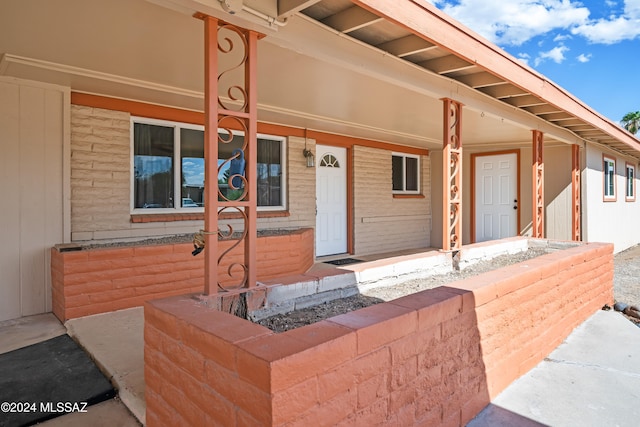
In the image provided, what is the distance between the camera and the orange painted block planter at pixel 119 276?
11.9ft

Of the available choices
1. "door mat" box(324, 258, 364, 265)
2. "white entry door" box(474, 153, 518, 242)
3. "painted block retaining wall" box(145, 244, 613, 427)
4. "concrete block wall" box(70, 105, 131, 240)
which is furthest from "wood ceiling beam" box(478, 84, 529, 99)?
"white entry door" box(474, 153, 518, 242)

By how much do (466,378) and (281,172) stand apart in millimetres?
4789

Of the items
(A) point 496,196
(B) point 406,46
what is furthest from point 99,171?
(A) point 496,196

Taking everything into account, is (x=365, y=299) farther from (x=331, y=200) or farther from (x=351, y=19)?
(x=331, y=200)

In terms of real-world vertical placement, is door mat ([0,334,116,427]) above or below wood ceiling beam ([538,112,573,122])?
below

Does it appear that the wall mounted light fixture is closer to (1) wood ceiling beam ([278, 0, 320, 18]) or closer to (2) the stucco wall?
(2) the stucco wall

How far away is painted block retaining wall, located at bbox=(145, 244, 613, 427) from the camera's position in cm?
137

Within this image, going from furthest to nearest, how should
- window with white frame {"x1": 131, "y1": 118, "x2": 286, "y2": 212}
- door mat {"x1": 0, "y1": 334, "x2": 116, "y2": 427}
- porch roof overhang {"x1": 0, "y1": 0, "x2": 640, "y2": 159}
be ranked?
window with white frame {"x1": 131, "y1": 118, "x2": 286, "y2": 212}
porch roof overhang {"x1": 0, "y1": 0, "x2": 640, "y2": 159}
door mat {"x1": 0, "y1": 334, "x2": 116, "y2": 427}

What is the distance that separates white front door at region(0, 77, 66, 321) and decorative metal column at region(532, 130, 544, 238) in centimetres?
644

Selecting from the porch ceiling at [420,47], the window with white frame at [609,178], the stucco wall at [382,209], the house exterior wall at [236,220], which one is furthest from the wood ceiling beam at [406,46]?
the window with white frame at [609,178]

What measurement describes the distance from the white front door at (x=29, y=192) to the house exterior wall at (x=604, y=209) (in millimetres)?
8752

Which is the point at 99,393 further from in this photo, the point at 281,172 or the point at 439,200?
the point at 439,200

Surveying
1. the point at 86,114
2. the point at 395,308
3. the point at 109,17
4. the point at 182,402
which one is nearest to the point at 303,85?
the point at 109,17

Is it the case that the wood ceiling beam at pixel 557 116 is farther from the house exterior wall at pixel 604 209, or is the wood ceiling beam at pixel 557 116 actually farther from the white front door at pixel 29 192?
the white front door at pixel 29 192
